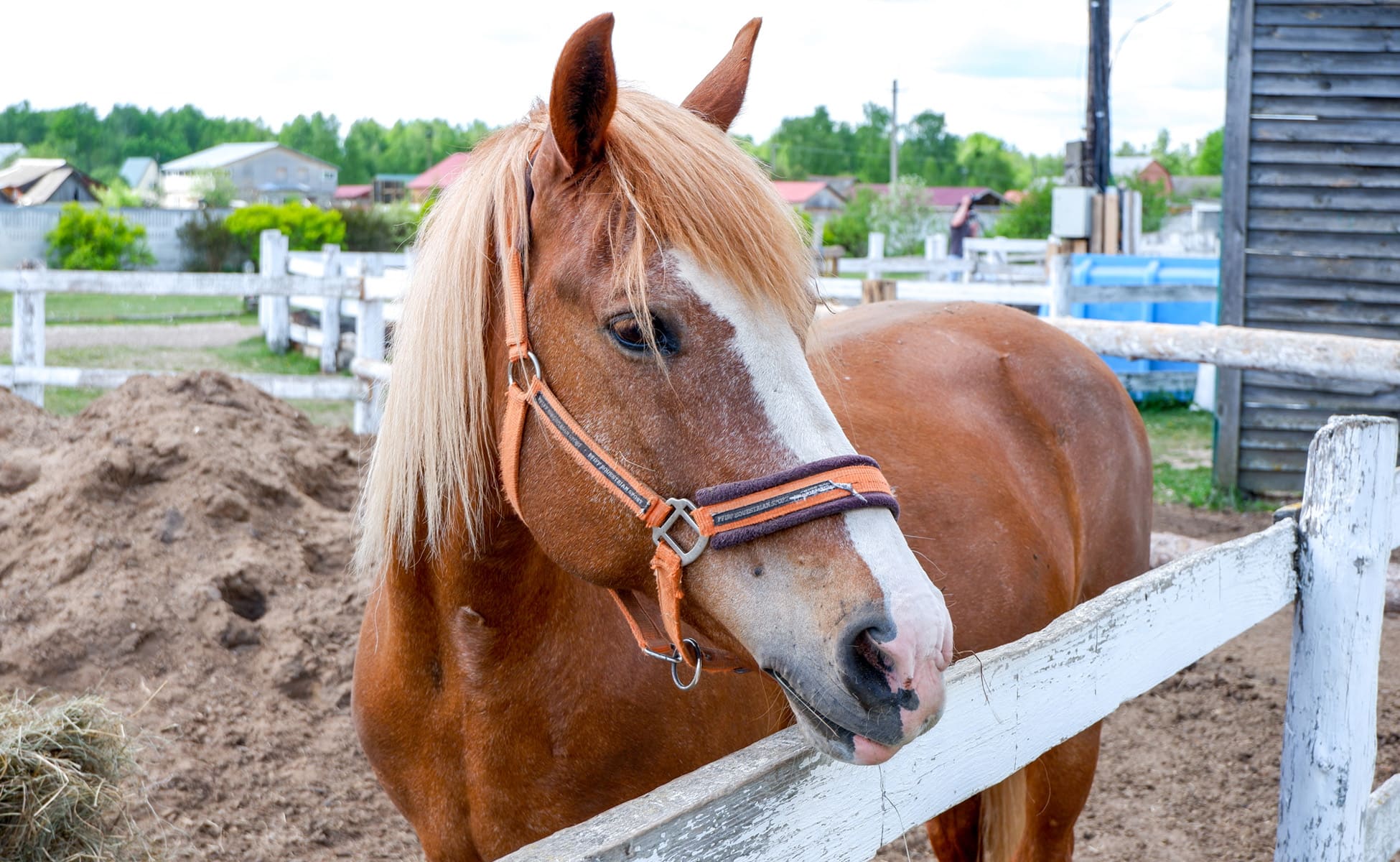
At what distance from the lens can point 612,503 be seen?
1.51 meters

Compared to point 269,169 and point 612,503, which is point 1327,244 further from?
point 269,169

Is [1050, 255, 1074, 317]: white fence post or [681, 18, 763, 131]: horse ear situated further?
[1050, 255, 1074, 317]: white fence post

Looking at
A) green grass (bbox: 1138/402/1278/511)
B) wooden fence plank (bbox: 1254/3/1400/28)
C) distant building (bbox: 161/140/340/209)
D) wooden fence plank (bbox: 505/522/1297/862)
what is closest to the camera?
wooden fence plank (bbox: 505/522/1297/862)

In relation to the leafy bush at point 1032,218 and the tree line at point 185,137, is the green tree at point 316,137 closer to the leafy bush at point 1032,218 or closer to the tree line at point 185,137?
the tree line at point 185,137

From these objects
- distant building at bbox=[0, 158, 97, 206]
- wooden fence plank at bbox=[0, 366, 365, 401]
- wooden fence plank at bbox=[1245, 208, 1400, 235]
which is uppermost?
distant building at bbox=[0, 158, 97, 206]

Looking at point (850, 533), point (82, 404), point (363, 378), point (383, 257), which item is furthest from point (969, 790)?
point (383, 257)

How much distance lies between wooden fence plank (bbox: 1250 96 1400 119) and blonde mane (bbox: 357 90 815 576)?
6.96 meters

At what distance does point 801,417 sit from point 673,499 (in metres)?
0.21

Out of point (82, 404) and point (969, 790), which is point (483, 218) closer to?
point (969, 790)

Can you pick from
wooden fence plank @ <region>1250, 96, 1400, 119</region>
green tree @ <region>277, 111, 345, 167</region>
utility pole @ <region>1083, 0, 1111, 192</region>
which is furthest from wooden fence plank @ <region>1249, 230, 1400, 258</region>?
green tree @ <region>277, 111, 345, 167</region>

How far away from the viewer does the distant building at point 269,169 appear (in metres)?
71.1

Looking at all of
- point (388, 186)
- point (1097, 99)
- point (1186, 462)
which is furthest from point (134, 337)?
point (388, 186)

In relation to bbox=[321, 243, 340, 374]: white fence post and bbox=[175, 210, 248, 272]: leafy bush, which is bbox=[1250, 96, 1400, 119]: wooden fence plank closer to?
bbox=[321, 243, 340, 374]: white fence post

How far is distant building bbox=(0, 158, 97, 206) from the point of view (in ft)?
164
